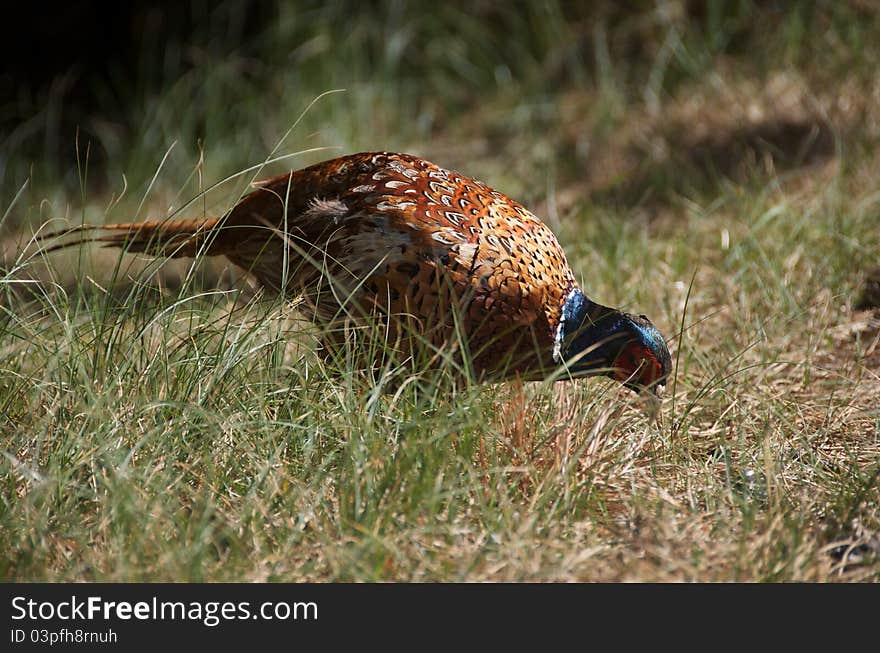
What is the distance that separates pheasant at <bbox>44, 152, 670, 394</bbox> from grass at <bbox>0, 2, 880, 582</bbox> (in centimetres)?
12

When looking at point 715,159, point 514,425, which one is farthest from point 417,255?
point 715,159

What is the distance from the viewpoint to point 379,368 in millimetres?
2709

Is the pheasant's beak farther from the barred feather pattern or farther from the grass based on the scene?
the barred feather pattern

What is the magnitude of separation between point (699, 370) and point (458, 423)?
1227 mm

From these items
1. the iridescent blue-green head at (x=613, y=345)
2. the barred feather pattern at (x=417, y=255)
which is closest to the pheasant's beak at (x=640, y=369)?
the iridescent blue-green head at (x=613, y=345)

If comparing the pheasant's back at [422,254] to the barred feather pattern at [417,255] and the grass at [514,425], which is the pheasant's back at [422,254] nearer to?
the barred feather pattern at [417,255]

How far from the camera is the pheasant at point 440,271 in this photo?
277 centimetres

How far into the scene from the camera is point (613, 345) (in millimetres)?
2902

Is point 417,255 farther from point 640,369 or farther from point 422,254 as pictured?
point 640,369

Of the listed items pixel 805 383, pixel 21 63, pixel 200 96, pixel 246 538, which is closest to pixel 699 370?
pixel 805 383

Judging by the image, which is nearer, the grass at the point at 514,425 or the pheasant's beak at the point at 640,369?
the grass at the point at 514,425

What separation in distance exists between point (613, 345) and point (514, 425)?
0.53 meters

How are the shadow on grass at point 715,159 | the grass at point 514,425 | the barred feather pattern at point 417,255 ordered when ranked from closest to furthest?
the grass at point 514,425
the barred feather pattern at point 417,255
the shadow on grass at point 715,159

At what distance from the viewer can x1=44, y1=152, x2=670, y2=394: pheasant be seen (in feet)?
9.09
